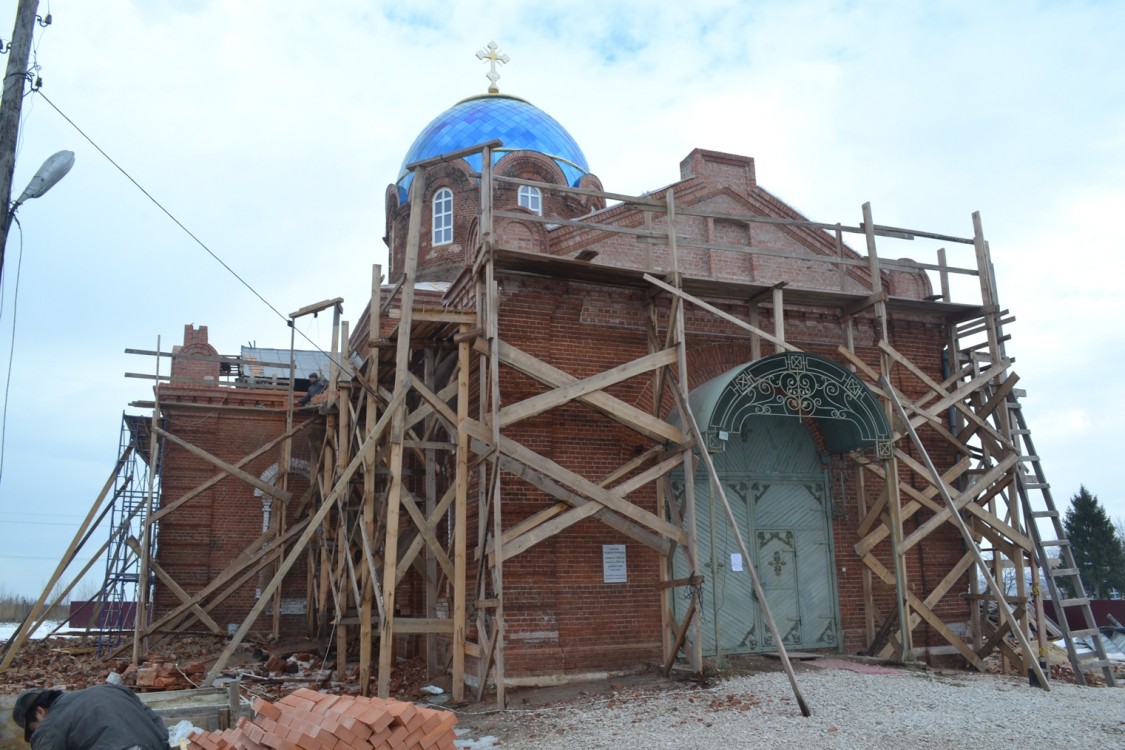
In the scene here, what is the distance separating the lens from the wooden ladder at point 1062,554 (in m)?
10.9

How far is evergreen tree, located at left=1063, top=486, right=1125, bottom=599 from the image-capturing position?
35656 mm

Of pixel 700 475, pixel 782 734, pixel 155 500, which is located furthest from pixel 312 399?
pixel 782 734

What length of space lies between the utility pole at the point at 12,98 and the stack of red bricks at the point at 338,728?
15.7 ft

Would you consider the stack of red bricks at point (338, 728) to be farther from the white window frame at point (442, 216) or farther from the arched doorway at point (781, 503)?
the white window frame at point (442, 216)

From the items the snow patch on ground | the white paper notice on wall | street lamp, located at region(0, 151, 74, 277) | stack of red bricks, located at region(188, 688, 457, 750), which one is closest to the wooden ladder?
the white paper notice on wall

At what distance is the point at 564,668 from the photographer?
10195mm

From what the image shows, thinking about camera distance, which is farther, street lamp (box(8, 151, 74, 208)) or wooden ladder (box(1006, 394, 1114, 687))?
wooden ladder (box(1006, 394, 1114, 687))

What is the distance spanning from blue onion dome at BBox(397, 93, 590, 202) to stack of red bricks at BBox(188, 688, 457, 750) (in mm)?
17104

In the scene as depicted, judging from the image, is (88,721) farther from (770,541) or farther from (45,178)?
(770,541)

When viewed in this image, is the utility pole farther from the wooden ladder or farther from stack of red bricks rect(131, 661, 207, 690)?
the wooden ladder

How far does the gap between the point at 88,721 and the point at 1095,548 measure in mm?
40377

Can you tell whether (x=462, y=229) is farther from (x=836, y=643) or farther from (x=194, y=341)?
(x=836, y=643)

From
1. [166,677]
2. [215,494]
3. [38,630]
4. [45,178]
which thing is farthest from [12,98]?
[38,630]

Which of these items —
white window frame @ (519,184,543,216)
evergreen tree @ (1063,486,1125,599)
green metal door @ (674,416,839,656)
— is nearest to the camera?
green metal door @ (674,416,839,656)
